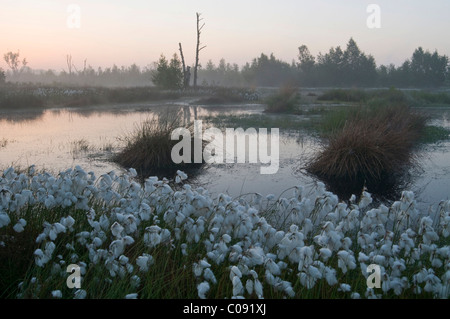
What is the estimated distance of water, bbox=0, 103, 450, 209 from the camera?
8023 millimetres

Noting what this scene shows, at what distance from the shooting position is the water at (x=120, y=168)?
8.02 m

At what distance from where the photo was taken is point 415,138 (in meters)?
13.3

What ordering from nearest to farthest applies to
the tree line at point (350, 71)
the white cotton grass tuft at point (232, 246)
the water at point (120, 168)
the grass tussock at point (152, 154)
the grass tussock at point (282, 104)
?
the white cotton grass tuft at point (232, 246) < the water at point (120, 168) < the grass tussock at point (152, 154) < the grass tussock at point (282, 104) < the tree line at point (350, 71)

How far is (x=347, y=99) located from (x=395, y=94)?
3895 mm

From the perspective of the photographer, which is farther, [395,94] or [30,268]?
[395,94]

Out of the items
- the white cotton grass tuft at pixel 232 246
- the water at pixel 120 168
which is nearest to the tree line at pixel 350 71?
the water at pixel 120 168

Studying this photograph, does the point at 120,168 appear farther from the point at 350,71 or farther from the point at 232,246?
the point at 350,71

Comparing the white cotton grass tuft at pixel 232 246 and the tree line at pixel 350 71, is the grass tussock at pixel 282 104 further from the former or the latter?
the tree line at pixel 350 71

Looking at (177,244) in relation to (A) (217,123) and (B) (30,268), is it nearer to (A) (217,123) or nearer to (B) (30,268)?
(B) (30,268)

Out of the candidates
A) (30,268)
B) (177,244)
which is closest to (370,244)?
(177,244)

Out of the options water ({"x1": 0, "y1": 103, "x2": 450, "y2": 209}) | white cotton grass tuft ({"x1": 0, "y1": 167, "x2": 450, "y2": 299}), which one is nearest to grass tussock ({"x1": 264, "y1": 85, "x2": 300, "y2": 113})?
water ({"x1": 0, "y1": 103, "x2": 450, "y2": 209})

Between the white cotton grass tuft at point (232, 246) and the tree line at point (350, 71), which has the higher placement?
the tree line at point (350, 71)

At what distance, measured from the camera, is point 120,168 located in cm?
970

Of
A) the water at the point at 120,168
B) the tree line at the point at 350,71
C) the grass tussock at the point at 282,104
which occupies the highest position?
the tree line at the point at 350,71
